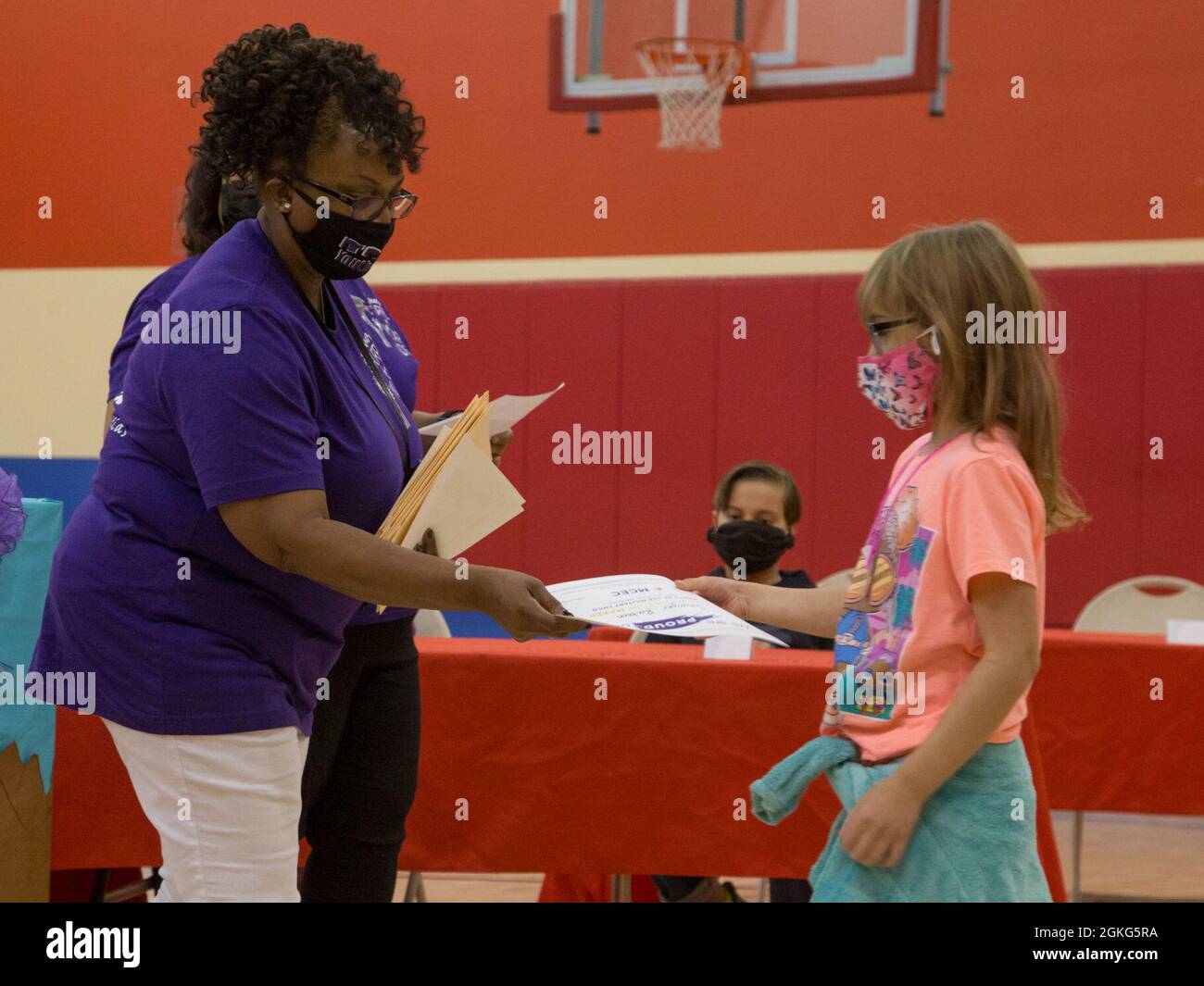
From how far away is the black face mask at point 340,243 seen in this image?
1.40 metres

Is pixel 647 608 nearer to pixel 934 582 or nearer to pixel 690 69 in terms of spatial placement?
pixel 934 582

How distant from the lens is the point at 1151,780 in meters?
2.60

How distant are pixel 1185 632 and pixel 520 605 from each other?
194 cm

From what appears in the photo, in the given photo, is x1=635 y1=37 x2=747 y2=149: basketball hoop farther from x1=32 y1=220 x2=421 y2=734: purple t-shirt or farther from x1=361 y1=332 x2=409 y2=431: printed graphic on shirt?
x1=32 y1=220 x2=421 y2=734: purple t-shirt

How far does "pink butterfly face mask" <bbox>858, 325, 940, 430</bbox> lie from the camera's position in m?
1.43

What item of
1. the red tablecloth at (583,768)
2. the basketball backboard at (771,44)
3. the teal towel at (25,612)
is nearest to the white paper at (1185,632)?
the red tablecloth at (583,768)

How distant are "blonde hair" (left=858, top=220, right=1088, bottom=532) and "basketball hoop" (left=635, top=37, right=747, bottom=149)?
3.93 m

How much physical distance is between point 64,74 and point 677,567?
3937 mm

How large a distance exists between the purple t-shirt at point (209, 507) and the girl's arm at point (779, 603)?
0.47 m

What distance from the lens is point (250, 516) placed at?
1.26 meters

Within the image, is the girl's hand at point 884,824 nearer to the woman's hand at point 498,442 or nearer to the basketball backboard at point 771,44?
the woman's hand at point 498,442

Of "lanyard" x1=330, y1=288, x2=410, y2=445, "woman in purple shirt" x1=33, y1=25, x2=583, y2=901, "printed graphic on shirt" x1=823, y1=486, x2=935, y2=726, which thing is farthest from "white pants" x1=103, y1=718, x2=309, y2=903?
"printed graphic on shirt" x1=823, y1=486, x2=935, y2=726

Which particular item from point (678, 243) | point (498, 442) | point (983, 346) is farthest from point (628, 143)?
point (983, 346)
